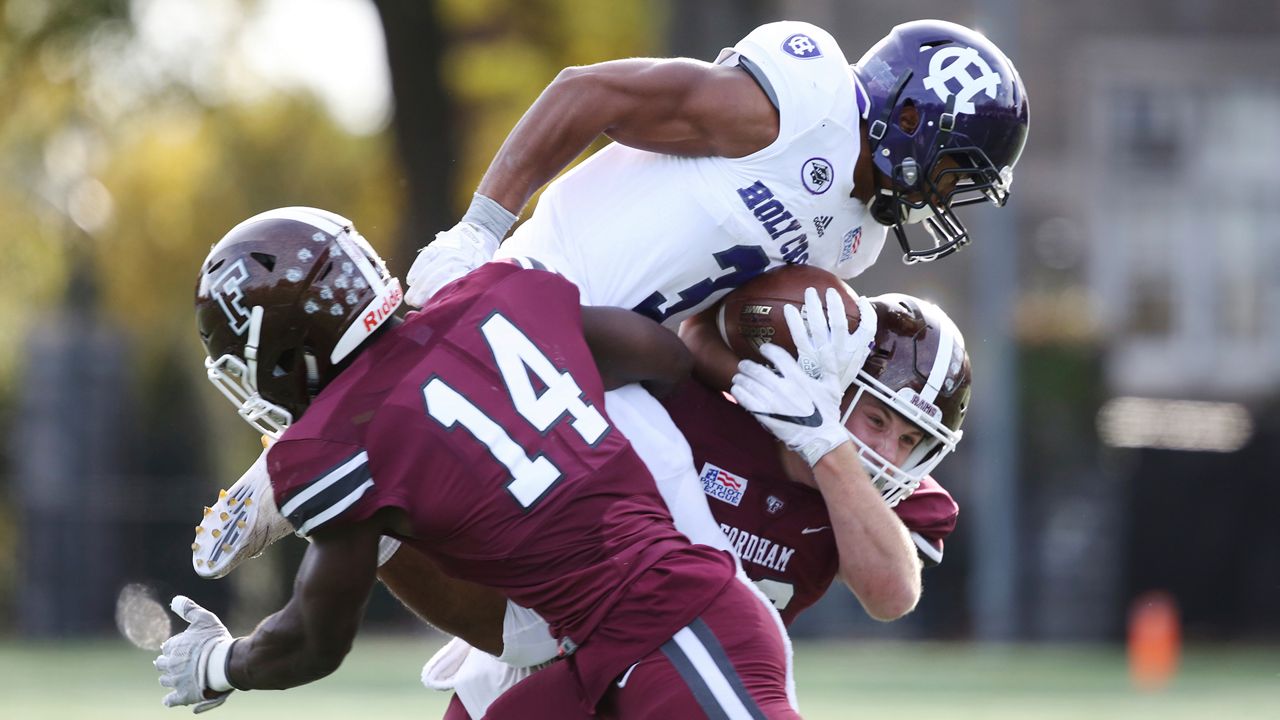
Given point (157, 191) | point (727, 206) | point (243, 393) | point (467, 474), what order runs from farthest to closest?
point (157, 191), point (727, 206), point (243, 393), point (467, 474)

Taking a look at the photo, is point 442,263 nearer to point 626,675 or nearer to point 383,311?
point 383,311

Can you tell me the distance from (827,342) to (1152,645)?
7.20 meters

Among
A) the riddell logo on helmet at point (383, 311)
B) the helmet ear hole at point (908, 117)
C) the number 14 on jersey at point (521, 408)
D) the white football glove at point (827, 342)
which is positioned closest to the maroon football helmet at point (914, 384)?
the white football glove at point (827, 342)

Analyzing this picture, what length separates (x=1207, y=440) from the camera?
1404 cm

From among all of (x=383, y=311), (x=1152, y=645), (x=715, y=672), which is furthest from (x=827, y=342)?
(x=1152, y=645)

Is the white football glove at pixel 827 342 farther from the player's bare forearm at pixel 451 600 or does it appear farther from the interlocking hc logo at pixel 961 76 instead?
the player's bare forearm at pixel 451 600

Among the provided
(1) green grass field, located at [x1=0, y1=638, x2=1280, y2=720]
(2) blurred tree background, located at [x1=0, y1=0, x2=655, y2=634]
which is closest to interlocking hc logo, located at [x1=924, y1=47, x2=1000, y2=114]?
(1) green grass field, located at [x1=0, y1=638, x2=1280, y2=720]

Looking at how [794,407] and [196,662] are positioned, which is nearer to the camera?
[196,662]

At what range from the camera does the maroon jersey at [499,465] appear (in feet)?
10.6

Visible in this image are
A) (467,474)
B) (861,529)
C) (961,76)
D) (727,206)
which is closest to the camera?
(467,474)

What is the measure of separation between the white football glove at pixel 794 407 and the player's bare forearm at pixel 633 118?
50 cm

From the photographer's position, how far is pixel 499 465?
3277mm

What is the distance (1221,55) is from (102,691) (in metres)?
16.9

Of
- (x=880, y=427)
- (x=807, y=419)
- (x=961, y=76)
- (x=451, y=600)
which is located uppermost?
(x=961, y=76)
